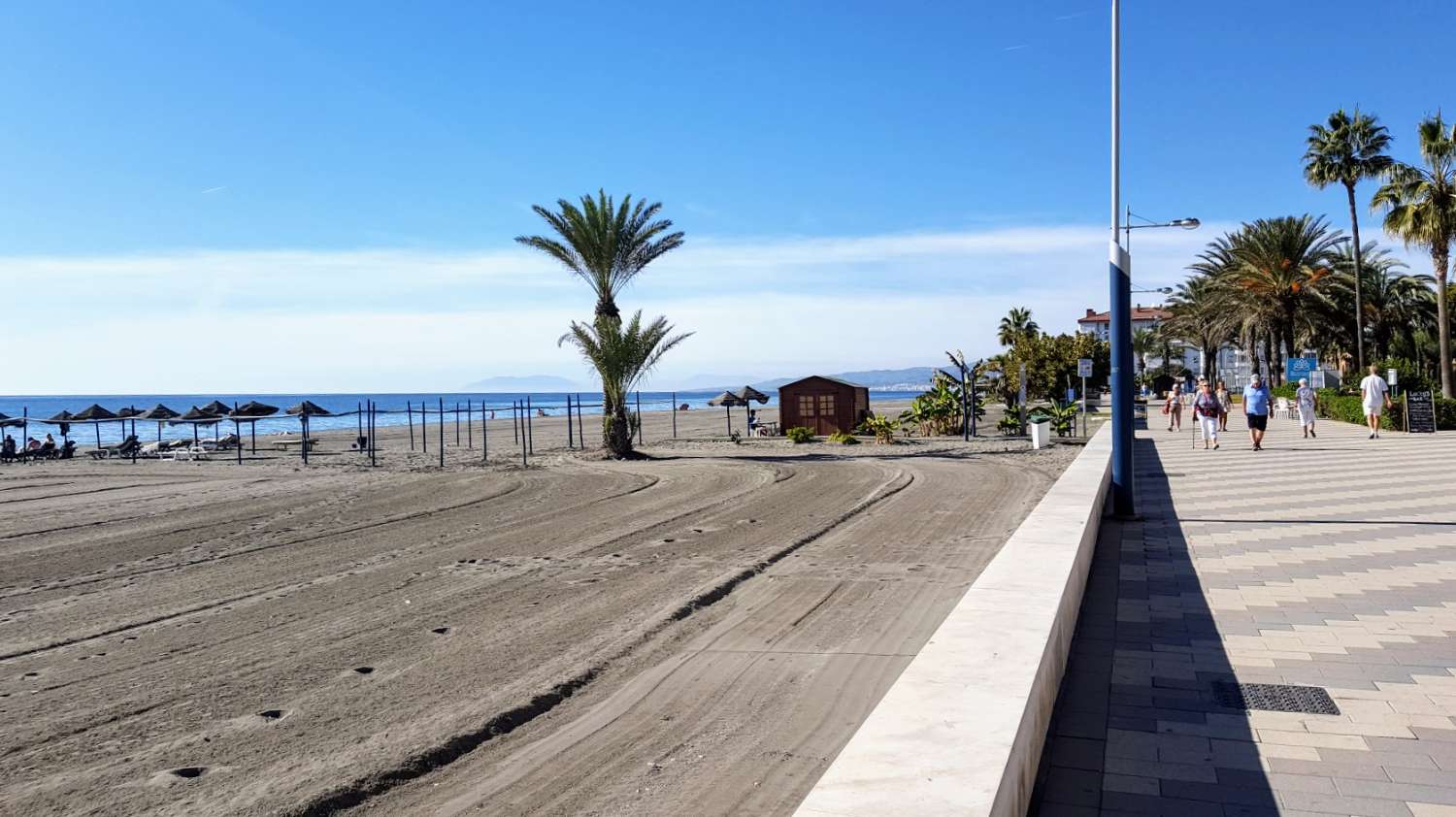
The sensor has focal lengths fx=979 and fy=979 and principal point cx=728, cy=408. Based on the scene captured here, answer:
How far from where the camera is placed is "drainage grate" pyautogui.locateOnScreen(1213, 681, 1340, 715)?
4.45 meters

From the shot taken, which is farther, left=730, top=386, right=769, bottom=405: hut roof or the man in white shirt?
left=730, top=386, right=769, bottom=405: hut roof

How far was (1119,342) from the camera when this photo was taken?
1038 centimetres

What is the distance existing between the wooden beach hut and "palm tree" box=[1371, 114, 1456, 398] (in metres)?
17.2

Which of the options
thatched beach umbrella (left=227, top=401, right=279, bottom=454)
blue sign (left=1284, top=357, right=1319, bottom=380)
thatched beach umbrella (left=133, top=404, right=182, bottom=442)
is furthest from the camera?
thatched beach umbrella (left=133, top=404, right=182, bottom=442)

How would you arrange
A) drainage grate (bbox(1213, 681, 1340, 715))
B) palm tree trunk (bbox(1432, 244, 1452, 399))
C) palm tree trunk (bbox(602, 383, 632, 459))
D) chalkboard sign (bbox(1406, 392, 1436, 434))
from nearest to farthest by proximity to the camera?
drainage grate (bbox(1213, 681, 1340, 715)) < chalkboard sign (bbox(1406, 392, 1436, 434)) < palm tree trunk (bbox(602, 383, 632, 459)) < palm tree trunk (bbox(1432, 244, 1452, 399))

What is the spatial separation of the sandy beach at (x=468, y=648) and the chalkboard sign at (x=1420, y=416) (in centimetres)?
1713

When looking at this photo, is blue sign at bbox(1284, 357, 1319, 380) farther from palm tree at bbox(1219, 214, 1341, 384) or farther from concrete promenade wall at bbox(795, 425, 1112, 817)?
concrete promenade wall at bbox(795, 425, 1112, 817)

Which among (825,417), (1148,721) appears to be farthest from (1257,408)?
(1148,721)

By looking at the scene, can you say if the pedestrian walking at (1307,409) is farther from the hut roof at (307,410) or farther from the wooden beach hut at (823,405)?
the hut roof at (307,410)

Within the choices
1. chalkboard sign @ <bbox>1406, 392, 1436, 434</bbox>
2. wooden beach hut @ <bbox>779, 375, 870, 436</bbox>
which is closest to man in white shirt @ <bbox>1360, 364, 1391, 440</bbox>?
chalkboard sign @ <bbox>1406, 392, 1436, 434</bbox>

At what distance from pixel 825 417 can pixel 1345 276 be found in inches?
971

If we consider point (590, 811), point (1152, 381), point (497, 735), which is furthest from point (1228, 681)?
point (1152, 381)

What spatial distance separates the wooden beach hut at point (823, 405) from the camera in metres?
33.7

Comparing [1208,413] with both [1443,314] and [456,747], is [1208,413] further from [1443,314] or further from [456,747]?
[456,747]
